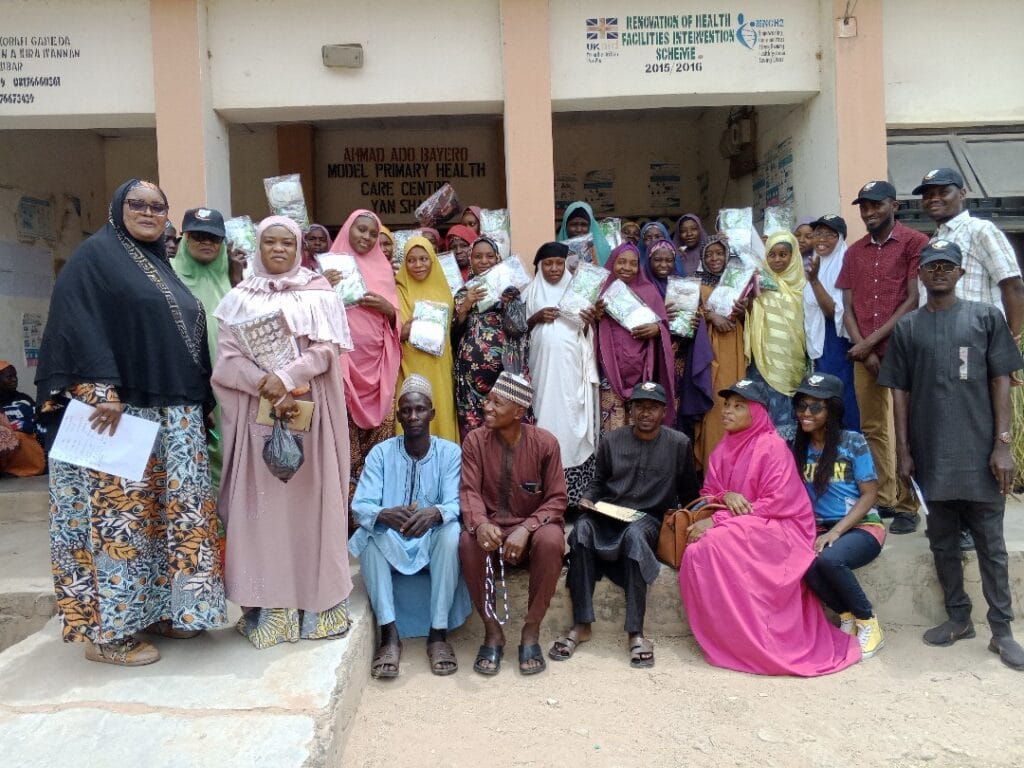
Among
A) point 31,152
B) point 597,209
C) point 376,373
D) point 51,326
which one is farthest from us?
point 597,209

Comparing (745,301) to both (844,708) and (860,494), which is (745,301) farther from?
(844,708)

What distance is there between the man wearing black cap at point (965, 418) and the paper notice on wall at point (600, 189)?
5.37 meters

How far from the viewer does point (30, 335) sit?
7352mm

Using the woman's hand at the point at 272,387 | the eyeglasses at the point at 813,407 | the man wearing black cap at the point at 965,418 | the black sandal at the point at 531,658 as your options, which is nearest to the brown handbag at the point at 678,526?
the eyeglasses at the point at 813,407

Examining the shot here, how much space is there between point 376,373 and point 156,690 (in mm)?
2096

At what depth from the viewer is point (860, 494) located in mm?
4043

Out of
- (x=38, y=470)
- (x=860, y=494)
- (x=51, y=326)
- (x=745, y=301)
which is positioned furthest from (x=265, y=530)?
(x=38, y=470)

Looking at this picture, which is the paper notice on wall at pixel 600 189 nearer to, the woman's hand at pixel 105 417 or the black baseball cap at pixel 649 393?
the black baseball cap at pixel 649 393

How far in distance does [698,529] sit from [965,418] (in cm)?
132

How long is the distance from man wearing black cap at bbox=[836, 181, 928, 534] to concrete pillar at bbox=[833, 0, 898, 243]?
37.1 inches

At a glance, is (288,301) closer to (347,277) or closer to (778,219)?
(347,277)

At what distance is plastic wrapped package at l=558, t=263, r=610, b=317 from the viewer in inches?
189

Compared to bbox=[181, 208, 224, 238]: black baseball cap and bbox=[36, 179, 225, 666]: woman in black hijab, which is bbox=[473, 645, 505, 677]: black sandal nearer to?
bbox=[36, 179, 225, 666]: woman in black hijab

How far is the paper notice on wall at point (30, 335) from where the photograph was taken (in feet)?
23.9
